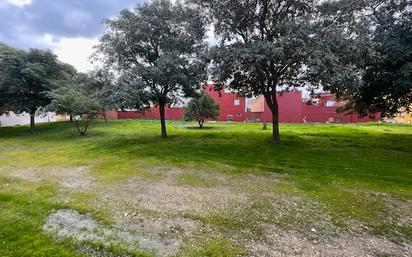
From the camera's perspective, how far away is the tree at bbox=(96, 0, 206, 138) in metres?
12.3

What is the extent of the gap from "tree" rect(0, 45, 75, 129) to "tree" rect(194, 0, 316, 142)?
14.6 meters

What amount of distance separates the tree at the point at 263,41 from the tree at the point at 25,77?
1462 centimetres

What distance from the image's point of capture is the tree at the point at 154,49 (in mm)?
12305

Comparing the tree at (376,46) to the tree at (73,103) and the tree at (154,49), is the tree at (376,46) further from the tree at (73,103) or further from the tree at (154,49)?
the tree at (73,103)

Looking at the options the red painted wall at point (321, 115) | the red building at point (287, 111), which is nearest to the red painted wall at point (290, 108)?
the red building at point (287, 111)

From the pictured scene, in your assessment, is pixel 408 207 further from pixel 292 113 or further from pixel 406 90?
pixel 292 113

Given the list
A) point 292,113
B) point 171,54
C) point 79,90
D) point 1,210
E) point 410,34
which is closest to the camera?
point 1,210

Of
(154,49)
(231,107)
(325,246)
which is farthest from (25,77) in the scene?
(231,107)

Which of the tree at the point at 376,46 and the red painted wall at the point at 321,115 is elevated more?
the tree at the point at 376,46

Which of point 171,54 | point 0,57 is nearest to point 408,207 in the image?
point 171,54

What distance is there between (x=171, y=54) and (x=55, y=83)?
1233cm

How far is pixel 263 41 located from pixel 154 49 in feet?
23.4

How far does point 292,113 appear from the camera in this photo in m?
34.2

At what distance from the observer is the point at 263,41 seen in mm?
9625
